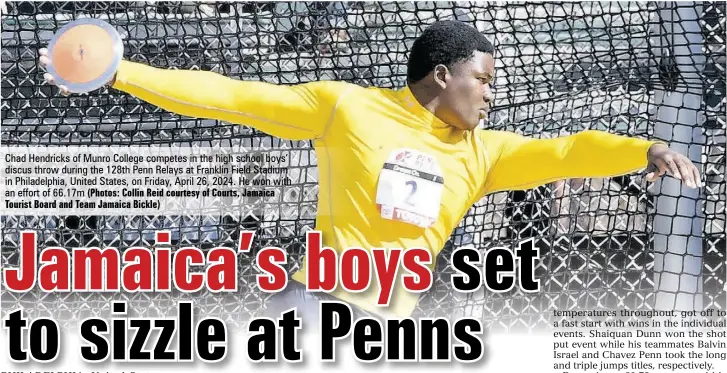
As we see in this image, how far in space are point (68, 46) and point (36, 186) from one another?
631 mm

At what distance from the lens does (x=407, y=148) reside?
273cm

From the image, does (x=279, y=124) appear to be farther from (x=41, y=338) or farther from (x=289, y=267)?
(x=289, y=267)

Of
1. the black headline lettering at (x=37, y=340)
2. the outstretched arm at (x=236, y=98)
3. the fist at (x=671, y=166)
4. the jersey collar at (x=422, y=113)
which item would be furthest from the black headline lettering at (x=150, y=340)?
the fist at (x=671, y=166)

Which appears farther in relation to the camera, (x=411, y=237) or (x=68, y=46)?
(x=411, y=237)

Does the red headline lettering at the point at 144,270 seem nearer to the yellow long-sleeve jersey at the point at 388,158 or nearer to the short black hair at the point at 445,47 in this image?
the yellow long-sleeve jersey at the point at 388,158

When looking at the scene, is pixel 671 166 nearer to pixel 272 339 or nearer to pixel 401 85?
pixel 272 339

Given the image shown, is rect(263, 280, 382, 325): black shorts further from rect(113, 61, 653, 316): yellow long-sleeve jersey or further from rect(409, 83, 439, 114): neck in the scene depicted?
rect(409, 83, 439, 114): neck

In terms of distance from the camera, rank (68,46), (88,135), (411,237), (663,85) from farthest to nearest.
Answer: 1. (88,135)
2. (663,85)
3. (411,237)
4. (68,46)

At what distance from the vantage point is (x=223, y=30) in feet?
12.9

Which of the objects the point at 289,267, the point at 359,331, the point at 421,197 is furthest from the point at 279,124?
the point at 289,267

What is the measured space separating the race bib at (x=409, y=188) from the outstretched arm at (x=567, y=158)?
21 cm

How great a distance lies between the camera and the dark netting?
3424 mm

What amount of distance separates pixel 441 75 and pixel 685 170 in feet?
2.05

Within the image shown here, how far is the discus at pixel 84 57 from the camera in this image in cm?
254
